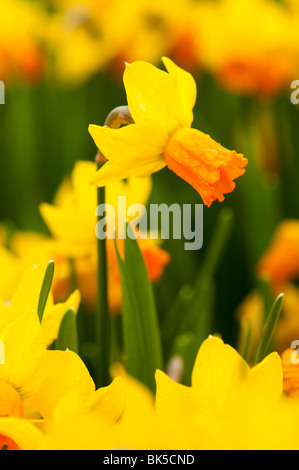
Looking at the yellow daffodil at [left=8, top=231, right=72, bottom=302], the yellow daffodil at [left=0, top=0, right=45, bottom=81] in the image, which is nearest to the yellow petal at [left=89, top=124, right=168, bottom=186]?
the yellow daffodil at [left=8, top=231, right=72, bottom=302]

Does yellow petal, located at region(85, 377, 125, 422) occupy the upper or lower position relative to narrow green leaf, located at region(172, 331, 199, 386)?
lower

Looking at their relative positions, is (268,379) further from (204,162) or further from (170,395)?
(204,162)

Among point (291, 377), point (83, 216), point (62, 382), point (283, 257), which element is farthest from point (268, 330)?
point (283, 257)

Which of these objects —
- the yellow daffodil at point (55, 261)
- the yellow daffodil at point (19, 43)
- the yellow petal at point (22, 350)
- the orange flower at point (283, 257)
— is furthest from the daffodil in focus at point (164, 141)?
the yellow daffodil at point (19, 43)

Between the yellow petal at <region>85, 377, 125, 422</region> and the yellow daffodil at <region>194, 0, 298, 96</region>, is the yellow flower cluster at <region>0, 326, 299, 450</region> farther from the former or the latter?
the yellow daffodil at <region>194, 0, 298, 96</region>

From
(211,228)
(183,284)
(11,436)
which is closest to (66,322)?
(11,436)
